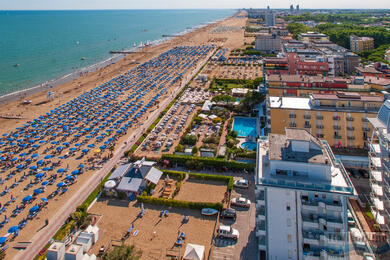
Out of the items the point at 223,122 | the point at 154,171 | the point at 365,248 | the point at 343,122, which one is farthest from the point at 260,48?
the point at 365,248

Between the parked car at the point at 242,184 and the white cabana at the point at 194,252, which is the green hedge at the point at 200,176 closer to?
the parked car at the point at 242,184

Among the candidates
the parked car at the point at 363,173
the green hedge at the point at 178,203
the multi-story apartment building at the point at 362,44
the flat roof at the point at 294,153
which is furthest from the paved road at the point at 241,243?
the multi-story apartment building at the point at 362,44

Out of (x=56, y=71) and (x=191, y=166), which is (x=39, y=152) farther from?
(x=56, y=71)

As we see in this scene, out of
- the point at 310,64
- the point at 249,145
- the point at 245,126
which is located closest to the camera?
the point at 249,145

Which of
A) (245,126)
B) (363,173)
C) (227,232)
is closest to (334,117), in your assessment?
(363,173)

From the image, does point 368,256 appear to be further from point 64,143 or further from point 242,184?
point 64,143

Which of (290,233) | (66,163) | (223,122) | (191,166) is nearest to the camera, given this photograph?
(290,233)
